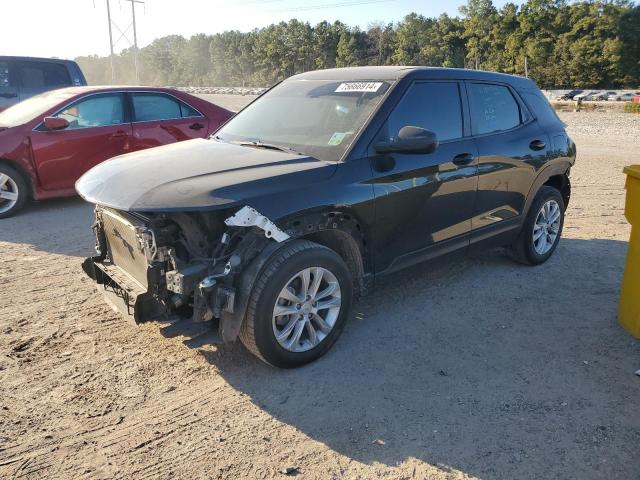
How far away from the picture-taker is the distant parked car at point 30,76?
10469 millimetres

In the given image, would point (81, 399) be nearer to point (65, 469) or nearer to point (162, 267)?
point (65, 469)

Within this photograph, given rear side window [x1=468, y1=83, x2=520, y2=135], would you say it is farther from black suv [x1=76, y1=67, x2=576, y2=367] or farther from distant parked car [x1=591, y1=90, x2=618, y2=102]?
distant parked car [x1=591, y1=90, x2=618, y2=102]

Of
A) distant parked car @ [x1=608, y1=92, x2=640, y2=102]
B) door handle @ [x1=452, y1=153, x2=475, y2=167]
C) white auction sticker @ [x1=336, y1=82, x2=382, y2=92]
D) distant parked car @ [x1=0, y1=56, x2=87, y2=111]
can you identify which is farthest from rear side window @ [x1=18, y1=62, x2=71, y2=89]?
distant parked car @ [x1=608, y1=92, x2=640, y2=102]

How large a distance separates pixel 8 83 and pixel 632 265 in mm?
10906

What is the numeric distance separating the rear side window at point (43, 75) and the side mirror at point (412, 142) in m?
9.26

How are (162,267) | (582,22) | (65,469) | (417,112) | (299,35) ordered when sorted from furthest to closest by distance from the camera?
1. (299,35)
2. (582,22)
3. (417,112)
4. (162,267)
5. (65,469)

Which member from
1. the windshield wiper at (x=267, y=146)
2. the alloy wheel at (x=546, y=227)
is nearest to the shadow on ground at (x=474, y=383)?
the alloy wheel at (x=546, y=227)

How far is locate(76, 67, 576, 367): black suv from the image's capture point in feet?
10.8

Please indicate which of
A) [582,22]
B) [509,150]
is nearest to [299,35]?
[582,22]

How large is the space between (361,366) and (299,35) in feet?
268

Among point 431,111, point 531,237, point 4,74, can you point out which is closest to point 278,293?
point 431,111

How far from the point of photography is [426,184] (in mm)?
4203

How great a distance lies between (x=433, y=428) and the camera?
3090 mm

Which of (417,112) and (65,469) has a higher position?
(417,112)
